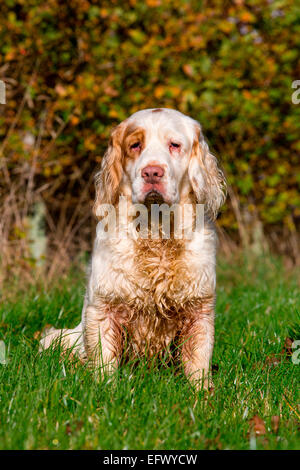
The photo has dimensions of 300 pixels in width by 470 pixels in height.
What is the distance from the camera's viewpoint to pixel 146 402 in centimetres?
234

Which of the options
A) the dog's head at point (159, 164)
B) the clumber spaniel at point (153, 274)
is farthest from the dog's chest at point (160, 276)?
the dog's head at point (159, 164)

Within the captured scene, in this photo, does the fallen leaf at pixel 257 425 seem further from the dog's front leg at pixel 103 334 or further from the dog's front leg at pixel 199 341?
the dog's front leg at pixel 103 334

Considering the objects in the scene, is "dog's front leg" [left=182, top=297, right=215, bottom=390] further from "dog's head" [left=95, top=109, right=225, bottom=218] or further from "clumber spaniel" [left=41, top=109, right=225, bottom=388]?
"dog's head" [left=95, top=109, right=225, bottom=218]

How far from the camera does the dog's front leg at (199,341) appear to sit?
2.88 metres

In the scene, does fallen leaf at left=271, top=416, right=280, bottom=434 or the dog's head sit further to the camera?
the dog's head

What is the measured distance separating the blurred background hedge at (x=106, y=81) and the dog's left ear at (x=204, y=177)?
1.93 meters

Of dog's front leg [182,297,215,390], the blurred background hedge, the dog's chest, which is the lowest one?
dog's front leg [182,297,215,390]

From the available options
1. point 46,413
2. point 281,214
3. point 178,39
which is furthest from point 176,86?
point 46,413

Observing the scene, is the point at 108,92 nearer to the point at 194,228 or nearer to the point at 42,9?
the point at 42,9

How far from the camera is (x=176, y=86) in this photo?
17.4 ft

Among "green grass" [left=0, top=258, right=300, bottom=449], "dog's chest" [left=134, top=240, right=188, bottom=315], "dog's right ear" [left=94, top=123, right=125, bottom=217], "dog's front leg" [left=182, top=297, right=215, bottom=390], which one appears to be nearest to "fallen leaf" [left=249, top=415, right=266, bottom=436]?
"green grass" [left=0, top=258, right=300, bottom=449]

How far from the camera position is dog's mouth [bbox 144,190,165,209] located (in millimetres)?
2771
